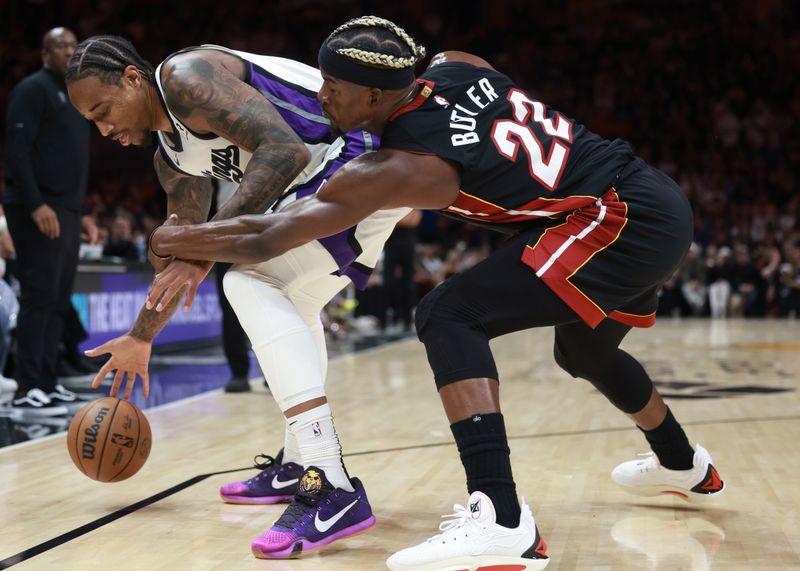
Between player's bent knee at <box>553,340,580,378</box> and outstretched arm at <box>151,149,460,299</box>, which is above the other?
outstretched arm at <box>151,149,460,299</box>

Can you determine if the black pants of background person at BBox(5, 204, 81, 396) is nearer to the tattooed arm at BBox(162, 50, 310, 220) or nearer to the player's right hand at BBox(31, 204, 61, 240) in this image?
the player's right hand at BBox(31, 204, 61, 240)

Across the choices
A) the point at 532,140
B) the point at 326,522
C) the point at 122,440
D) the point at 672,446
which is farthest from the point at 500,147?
the point at 122,440

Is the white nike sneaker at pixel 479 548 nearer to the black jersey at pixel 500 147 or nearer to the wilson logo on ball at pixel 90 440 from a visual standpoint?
the black jersey at pixel 500 147

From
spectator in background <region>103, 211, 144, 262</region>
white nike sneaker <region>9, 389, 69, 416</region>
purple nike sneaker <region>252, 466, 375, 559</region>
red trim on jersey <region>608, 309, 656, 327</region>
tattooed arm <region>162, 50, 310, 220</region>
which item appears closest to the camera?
purple nike sneaker <region>252, 466, 375, 559</region>

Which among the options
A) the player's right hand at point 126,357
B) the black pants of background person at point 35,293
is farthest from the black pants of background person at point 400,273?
the player's right hand at point 126,357

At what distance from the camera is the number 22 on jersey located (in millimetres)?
2338

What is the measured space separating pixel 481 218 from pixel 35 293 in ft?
11.0

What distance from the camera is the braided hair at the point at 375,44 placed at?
2289 mm

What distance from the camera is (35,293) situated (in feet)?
16.6

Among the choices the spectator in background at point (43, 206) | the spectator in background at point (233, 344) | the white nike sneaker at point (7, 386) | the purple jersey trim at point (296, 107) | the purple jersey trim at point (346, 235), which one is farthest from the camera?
the spectator in background at point (233, 344)

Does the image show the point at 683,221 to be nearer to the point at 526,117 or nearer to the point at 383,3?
the point at 526,117

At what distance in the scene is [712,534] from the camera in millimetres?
2639

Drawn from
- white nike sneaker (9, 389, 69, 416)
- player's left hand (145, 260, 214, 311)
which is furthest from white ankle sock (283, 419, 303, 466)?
white nike sneaker (9, 389, 69, 416)

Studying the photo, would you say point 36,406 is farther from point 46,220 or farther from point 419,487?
point 419,487
